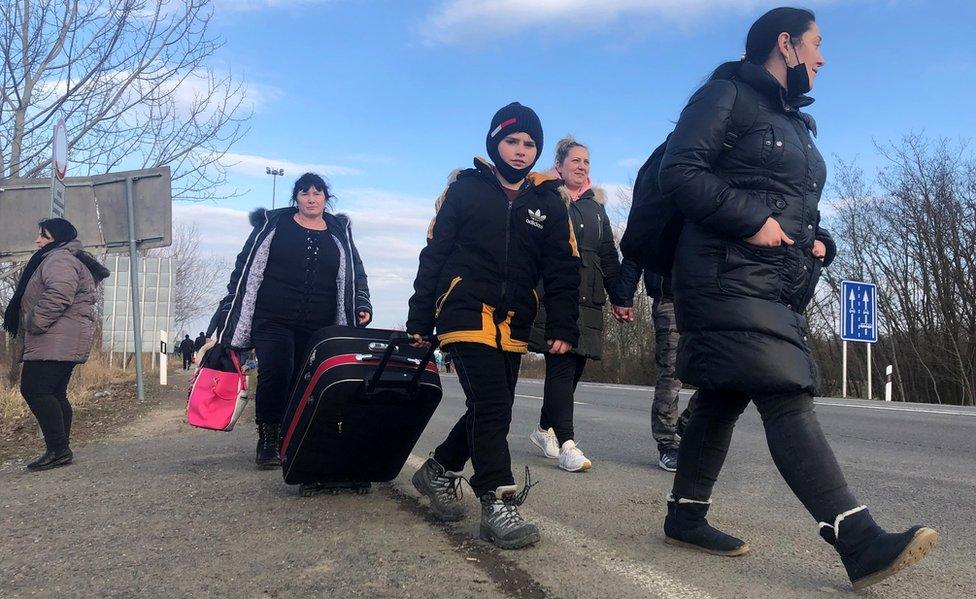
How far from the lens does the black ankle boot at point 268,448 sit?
515 centimetres

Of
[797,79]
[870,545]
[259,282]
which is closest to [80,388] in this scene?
[259,282]

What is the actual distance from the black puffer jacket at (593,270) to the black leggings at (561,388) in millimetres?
107

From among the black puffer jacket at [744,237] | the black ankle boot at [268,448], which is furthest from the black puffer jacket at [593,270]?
the black puffer jacket at [744,237]

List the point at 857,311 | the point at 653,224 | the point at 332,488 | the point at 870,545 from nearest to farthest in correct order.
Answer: the point at 870,545
the point at 653,224
the point at 332,488
the point at 857,311

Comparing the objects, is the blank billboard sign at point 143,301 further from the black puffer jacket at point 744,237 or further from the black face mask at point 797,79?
the black face mask at point 797,79

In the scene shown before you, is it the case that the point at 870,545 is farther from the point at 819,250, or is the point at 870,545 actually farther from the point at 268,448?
the point at 268,448

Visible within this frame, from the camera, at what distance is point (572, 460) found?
201 inches

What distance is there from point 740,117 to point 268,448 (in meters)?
3.67

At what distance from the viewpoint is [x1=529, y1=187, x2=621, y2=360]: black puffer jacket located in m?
5.14

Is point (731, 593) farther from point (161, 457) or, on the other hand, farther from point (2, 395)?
point (2, 395)

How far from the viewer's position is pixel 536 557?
9.97ft

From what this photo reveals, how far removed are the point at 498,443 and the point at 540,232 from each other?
953 millimetres

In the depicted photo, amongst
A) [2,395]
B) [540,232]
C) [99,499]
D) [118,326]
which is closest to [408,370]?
[540,232]

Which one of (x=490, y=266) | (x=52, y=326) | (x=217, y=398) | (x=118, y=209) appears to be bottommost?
(x=217, y=398)
